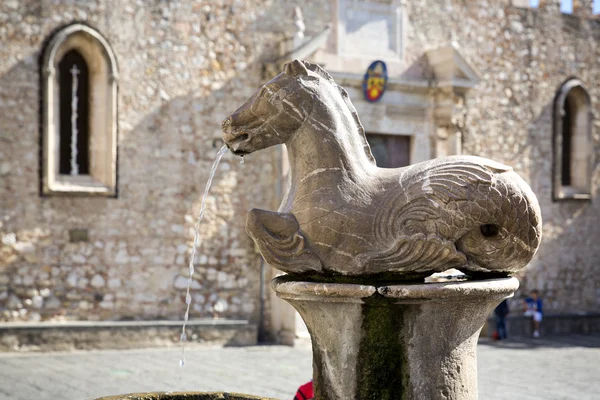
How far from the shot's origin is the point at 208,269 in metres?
11.7

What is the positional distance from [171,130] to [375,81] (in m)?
3.37

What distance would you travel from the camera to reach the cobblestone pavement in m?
8.38

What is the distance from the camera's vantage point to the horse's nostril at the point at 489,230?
3957mm

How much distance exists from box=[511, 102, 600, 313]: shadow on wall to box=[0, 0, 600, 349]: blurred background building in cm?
45

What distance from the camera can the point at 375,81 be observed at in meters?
12.9

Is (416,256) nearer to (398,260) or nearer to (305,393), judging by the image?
(398,260)

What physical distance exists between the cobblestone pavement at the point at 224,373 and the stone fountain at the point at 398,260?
4161 mm

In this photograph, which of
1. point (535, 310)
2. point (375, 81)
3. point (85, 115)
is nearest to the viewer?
point (85, 115)

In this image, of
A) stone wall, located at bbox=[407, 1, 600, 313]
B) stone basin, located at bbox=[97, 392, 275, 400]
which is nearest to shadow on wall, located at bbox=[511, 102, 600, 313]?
stone wall, located at bbox=[407, 1, 600, 313]

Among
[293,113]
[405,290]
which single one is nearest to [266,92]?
[293,113]

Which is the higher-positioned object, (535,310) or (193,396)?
(193,396)

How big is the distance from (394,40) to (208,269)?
15.5ft

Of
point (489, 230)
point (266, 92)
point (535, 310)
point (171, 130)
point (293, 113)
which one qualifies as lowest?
point (535, 310)

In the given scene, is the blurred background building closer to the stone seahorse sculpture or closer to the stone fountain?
the stone seahorse sculpture
